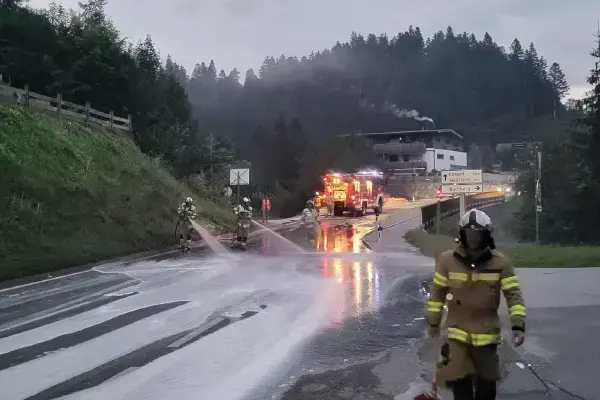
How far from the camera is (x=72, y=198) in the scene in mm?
21859

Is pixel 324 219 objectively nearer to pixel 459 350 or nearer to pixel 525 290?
pixel 525 290

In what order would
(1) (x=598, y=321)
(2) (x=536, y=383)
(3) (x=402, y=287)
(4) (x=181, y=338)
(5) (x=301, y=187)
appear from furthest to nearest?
1. (5) (x=301, y=187)
2. (3) (x=402, y=287)
3. (1) (x=598, y=321)
4. (4) (x=181, y=338)
5. (2) (x=536, y=383)

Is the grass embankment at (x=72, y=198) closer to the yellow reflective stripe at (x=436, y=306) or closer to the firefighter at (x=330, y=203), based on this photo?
the firefighter at (x=330, y=203)

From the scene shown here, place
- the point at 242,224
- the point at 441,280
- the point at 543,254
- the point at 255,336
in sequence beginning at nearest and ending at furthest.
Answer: the point at 441,280
the point at 255,336
the point at 543,254
the point at 242,224

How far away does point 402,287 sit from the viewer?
12469 millimetres

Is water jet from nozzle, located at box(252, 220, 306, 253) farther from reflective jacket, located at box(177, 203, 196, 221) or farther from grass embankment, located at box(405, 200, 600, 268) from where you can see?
grass embankment, located at box(405, 200, 600, 268)

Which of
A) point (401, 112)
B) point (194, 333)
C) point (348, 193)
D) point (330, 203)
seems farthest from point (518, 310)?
point (401, 112)

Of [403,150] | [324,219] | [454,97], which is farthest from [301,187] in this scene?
[454,97]

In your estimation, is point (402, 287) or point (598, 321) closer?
point (598, 321)

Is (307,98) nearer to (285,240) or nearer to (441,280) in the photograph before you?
(285,240)

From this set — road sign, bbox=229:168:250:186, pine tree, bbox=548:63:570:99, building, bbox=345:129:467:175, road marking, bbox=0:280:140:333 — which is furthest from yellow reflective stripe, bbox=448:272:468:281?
pine tree, bbox=548:63:570:99

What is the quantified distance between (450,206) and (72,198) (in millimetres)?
27735

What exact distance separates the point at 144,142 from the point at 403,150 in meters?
59.1

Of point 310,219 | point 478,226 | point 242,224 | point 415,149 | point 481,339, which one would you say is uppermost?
point 415,149
